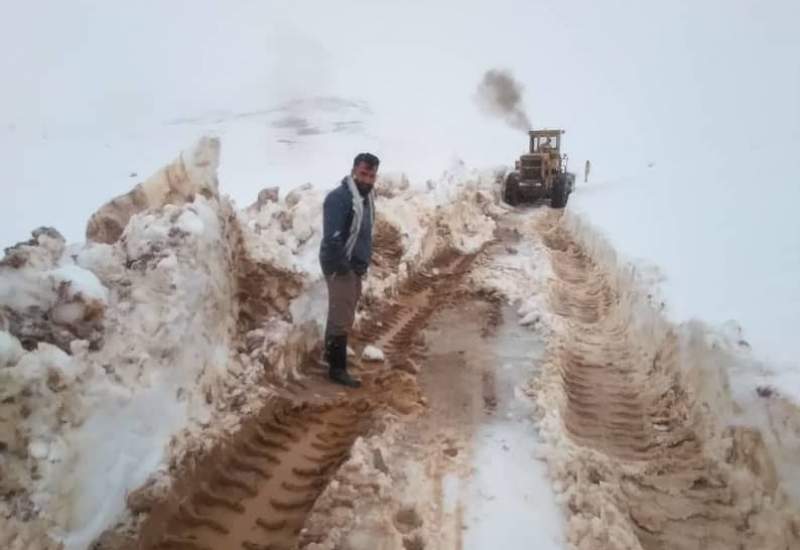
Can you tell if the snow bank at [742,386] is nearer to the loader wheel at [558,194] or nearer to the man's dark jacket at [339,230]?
the man's dark jacket at [339,230]

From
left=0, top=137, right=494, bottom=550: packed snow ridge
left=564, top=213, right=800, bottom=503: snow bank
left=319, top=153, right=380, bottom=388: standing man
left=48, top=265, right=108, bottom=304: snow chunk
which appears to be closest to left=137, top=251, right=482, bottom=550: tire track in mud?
left=0, top=137, right=494, bottom=550: packed snow ridge

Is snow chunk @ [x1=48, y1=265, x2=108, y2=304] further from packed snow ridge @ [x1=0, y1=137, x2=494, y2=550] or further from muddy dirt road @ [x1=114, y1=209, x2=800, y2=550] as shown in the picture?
muddy dirt road @ [x1=114, y1=209, x2=800, y2=550]

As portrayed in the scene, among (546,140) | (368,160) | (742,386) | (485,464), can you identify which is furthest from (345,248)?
(546,140)

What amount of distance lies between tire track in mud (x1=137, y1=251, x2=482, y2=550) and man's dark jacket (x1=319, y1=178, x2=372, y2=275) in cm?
94

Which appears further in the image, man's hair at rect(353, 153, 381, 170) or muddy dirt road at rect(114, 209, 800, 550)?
man's hair at rect(353, 153, 381, 170)

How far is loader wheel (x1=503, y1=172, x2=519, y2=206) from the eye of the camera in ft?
65.0

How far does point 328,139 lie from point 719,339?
2291 centimetres

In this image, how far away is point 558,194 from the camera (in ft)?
63.9

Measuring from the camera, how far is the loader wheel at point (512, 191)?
1980 cm

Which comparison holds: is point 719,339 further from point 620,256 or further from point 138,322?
point 620,256

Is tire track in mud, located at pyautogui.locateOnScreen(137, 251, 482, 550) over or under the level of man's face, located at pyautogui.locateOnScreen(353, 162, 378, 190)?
under

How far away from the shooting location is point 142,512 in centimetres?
281

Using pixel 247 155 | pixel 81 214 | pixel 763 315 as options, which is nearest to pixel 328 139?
pixel 247 155

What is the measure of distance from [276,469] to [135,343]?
1.05 m
